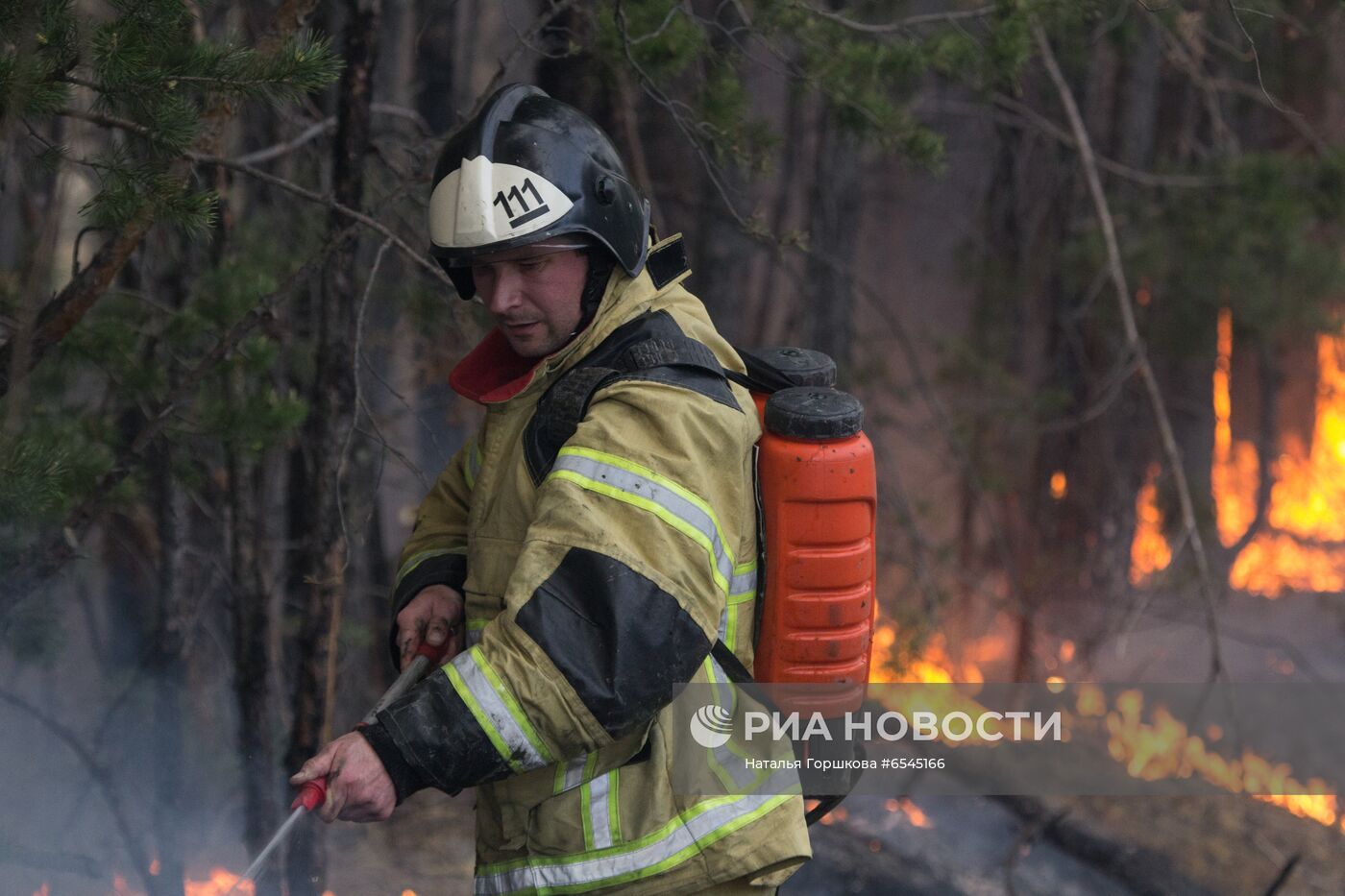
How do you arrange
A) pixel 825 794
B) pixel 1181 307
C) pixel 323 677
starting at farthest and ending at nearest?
pixel 1181 307
pixel 323 677
pixel 825 794

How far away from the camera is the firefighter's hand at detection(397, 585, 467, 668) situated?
2697mm

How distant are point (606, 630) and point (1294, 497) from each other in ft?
31.4

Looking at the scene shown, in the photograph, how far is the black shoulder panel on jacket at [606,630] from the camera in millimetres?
2039

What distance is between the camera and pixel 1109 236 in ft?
15.0

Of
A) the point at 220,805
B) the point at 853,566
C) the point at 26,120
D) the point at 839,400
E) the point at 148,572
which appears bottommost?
the point at 220,805

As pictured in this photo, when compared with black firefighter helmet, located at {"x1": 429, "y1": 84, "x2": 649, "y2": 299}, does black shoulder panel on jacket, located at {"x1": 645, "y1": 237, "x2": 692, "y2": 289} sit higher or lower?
lower

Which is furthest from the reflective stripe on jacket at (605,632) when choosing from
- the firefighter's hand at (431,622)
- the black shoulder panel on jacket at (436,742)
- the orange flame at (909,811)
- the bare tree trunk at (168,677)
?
the orange flame at (909,811)

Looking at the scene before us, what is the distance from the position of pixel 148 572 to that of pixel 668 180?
2.87 metres

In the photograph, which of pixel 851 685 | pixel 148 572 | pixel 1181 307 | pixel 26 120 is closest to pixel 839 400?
pixel 851 685

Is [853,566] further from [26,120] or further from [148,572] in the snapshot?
[148,572]

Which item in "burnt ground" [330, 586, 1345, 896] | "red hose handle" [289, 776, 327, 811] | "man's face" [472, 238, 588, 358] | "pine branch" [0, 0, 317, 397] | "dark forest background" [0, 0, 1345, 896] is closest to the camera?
"red hose handle" [289, 776, 327, 811]

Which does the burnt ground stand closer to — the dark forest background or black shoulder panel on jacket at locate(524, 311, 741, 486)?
the dark forest background

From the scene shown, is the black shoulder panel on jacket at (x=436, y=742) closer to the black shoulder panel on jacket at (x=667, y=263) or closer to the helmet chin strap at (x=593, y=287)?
the helmet chin strap at (x=593, y=287)
